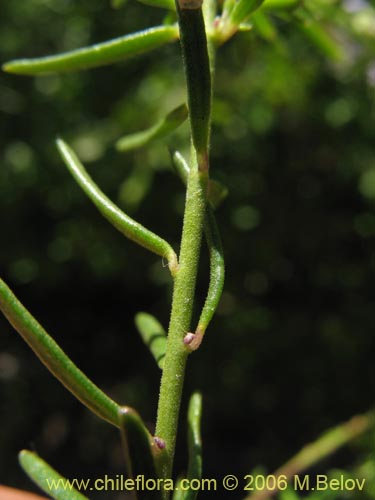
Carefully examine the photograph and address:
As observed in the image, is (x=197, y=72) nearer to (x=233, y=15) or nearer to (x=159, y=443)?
(x=233, y=15)

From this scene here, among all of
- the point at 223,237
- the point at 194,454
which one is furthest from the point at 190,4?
the point at 223,237

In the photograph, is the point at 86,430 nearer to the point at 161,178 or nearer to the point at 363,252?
the point at 161,178

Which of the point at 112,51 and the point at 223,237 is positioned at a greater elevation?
the point at 112,51

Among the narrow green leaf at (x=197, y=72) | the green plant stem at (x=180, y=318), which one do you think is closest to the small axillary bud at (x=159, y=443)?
the green plant stem at (x=180, y=318)

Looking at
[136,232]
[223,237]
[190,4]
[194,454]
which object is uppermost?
[190,4]

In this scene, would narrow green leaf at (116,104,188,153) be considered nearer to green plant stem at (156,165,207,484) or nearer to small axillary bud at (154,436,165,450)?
green plant stem at (156,165,207,484)

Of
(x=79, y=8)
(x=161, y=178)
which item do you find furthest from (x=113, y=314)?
(x=79, y=8)
